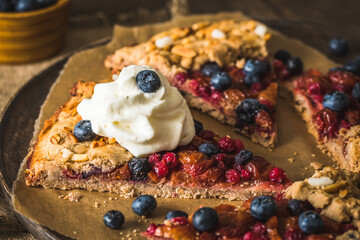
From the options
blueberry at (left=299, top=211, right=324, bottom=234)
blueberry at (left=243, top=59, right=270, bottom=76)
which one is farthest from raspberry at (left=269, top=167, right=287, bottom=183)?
blueberry at (left=243, top=59, right=270, bottom=76)

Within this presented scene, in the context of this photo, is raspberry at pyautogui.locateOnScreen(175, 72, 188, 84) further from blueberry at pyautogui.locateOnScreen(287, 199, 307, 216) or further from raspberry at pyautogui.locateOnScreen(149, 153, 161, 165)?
blueberry at pyautogui.locateOnScreen(287, 199, 307, 216)

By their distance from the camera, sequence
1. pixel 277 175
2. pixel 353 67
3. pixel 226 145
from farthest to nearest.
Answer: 1. pixel 353 67
2. pixel 226 145
3. pixel 277 175

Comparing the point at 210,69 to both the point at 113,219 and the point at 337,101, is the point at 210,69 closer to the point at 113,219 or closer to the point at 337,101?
the point at 337,101

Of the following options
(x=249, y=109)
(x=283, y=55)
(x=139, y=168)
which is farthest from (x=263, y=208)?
(x=283, y=55)

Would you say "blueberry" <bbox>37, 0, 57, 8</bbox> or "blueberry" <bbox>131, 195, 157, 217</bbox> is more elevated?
"blueberry" <bbox>37, 0, 57, 8</bbox>

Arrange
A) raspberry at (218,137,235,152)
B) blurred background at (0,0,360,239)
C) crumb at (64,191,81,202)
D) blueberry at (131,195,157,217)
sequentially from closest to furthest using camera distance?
blueberry at (131,195,157,217)
crumb at (64,191,81,202)
raspberry at (218,137,235,152)
blurred background at (0,0,360,239)

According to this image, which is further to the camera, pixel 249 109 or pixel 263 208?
pixel 249 109

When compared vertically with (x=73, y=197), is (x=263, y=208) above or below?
→ above
